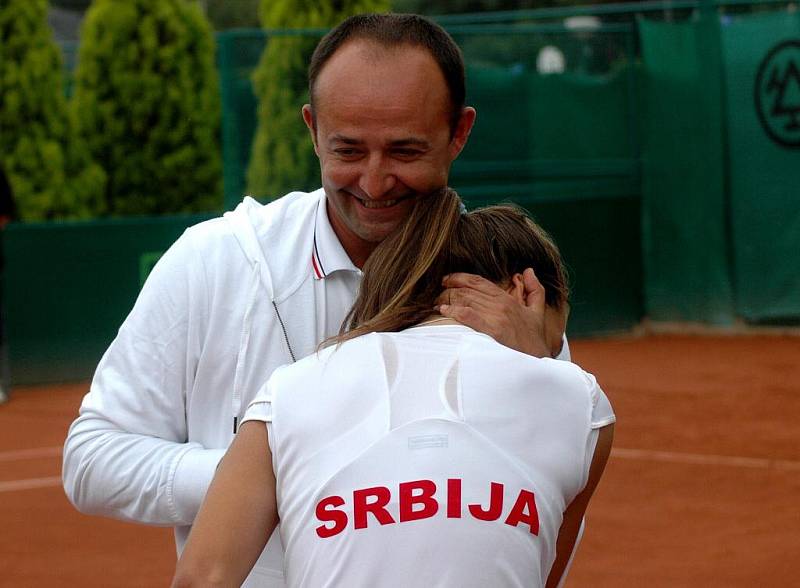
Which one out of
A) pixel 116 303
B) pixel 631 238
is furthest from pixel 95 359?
pixel 631 238

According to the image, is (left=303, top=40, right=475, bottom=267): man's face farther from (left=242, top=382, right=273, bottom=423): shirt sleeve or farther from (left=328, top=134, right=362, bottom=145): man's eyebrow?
(left=242, top=382, right=273, bottom=423): shirt sleeve

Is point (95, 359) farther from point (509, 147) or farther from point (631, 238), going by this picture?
point (631, 238)

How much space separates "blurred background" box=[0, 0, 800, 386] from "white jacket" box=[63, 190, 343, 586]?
8627 millimetres

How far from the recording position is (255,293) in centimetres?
249

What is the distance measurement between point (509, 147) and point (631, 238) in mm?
1488

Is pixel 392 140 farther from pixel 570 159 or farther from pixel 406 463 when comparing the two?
pixel 570 159

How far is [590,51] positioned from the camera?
13422 mm

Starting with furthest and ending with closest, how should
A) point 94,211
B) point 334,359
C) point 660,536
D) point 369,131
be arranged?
point 94,211 < point 660,536 < point 369,131 < point 334,359

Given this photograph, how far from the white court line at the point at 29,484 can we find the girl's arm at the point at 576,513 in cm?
594

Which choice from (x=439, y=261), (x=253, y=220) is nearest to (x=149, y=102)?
(x=253, y=220)

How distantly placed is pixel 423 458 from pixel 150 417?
70 cm

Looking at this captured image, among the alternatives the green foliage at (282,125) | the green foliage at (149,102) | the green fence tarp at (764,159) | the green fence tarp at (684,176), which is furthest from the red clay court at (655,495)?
the green foliage at (149,102)

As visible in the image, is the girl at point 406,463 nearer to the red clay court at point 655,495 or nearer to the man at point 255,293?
the man at point 255,293

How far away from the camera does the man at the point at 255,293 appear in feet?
7.77
